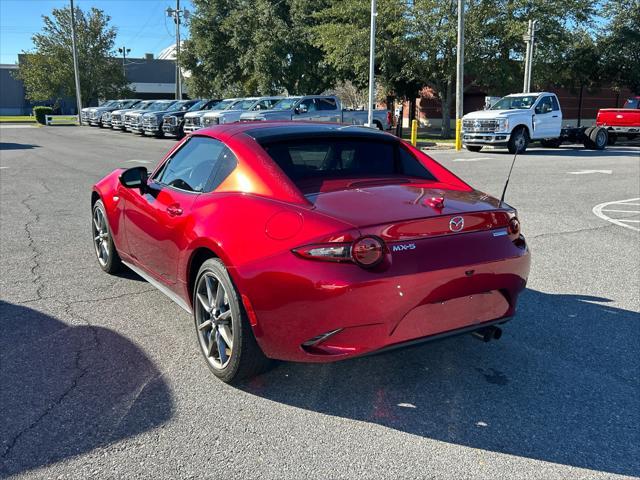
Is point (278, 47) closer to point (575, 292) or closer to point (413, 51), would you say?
point (413, 51)

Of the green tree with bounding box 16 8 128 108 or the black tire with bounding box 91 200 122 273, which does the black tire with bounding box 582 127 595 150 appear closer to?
the black tire with bounding box 91 200 122 273

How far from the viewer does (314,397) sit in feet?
11.0

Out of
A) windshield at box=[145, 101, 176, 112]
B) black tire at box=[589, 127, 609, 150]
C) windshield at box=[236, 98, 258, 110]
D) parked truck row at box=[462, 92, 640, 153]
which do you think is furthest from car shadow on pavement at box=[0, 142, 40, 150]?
black tire at box=[589, 127, 609, 150]

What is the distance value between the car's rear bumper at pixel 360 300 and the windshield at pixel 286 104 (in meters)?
20.2

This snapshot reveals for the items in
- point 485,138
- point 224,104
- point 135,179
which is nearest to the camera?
point 135,179

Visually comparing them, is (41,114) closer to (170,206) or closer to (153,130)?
(153,130)

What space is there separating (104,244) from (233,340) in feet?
9.30

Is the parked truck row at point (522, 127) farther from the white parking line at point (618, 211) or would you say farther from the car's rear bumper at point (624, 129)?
the white parking line at point (618, 211)

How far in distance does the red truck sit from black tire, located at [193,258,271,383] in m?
26.2

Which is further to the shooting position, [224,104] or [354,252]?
[224,104]

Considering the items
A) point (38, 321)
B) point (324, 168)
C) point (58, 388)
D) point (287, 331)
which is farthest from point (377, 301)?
point (38, 321)

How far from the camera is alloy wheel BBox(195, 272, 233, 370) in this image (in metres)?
3.45

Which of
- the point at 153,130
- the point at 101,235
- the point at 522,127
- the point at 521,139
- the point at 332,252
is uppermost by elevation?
the point at 522,127

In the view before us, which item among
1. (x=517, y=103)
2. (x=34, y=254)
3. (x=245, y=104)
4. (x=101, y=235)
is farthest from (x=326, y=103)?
(x=101, y=235)
